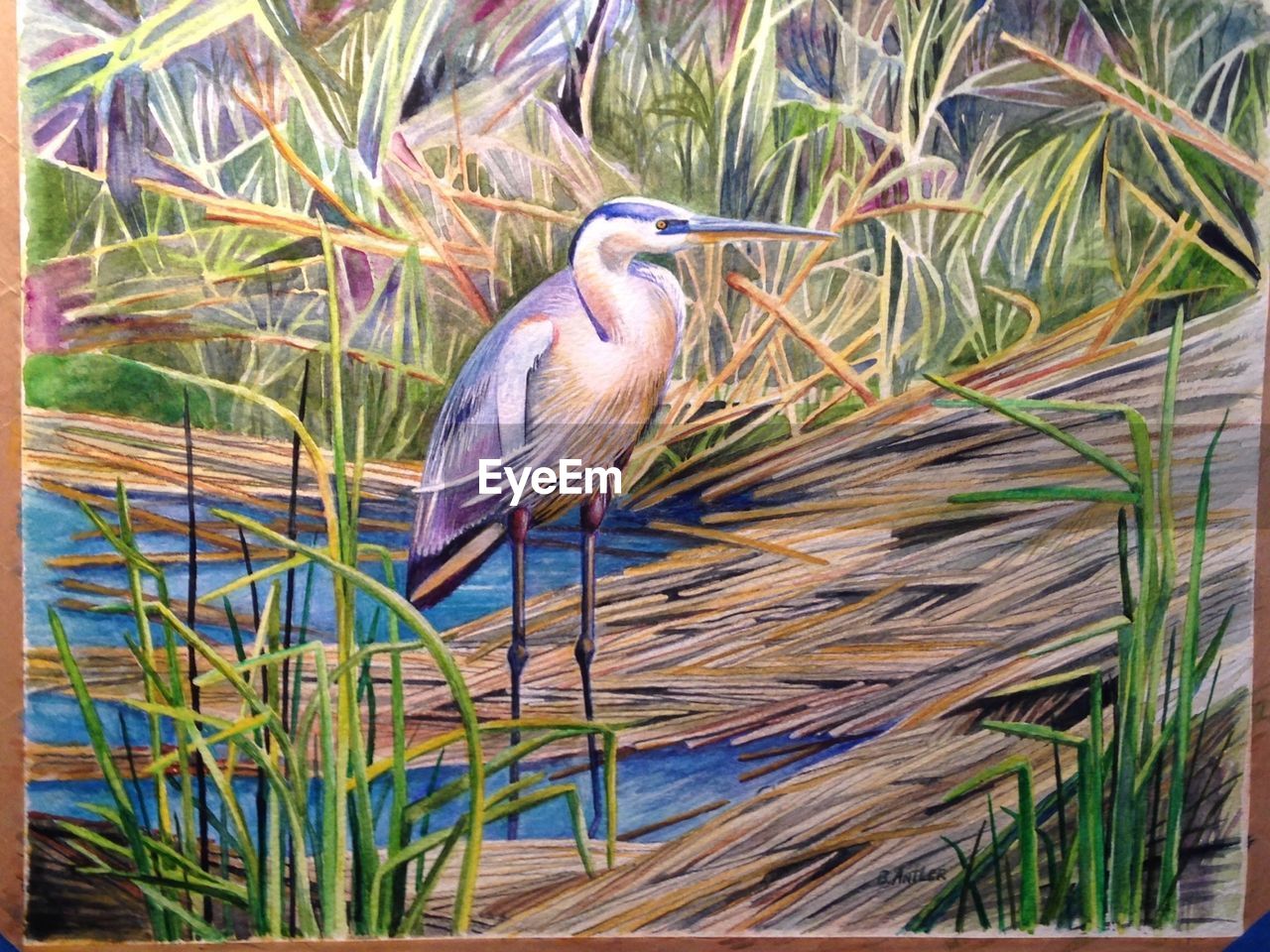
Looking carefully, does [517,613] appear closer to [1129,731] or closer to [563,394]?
[563,394]

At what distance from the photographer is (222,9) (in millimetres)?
1530

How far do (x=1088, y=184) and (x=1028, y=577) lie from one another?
630 millimetres

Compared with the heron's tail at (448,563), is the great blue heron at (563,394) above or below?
above

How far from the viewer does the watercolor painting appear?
156 cm

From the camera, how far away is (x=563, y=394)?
1.59 metres

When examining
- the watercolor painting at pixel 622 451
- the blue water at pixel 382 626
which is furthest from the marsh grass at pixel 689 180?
the blue water at pixel 382 626

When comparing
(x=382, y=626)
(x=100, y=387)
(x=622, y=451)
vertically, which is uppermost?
(x=100, y=387)

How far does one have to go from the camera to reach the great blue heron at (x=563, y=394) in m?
1.58

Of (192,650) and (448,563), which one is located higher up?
(448,563)

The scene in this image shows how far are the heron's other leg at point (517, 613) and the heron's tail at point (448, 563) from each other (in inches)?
1.0

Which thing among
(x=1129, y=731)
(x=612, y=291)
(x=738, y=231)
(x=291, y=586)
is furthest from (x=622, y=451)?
(x=1129, y=731)

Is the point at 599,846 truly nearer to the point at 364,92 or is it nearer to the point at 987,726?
the point at 987,726

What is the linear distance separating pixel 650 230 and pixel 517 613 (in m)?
0.63

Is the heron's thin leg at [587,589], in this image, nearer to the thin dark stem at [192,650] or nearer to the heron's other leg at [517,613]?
the heron's other leg at [517,613]
